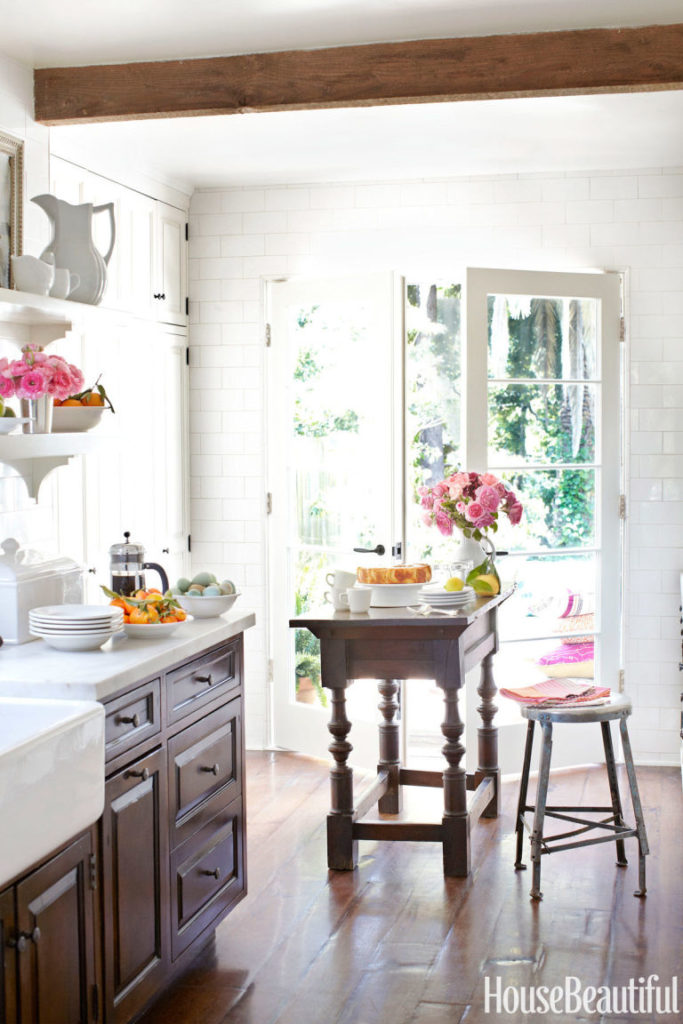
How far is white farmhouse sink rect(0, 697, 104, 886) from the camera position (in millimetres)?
2033

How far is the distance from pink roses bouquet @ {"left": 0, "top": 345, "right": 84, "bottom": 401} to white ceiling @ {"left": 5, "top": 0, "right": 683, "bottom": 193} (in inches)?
40.4

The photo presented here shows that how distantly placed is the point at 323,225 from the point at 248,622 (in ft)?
8.65

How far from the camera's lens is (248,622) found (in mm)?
3541

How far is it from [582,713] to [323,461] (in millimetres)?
2111

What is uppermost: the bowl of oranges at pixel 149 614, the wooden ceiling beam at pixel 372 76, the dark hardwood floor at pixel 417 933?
the wooden ceiling beam at pixel 372 76

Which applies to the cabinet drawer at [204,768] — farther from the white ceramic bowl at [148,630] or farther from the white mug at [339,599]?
the white mug at [339,599]

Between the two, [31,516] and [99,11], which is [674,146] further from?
[31,516]

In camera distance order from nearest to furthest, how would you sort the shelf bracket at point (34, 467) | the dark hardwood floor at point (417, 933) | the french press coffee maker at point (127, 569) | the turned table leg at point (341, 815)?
1. the dark hardwood floor at point (417, 933)
2. the french press coffee maker at point (127, 569)
3. the shelf bracket at point (34, 467)
4. the turned table leg at point (341, 815)

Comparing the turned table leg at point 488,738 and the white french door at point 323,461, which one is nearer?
the turned table leg at point 488,738

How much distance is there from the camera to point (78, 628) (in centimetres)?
298

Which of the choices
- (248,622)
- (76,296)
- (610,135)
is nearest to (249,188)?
(610,135)

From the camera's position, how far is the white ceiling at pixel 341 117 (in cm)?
343

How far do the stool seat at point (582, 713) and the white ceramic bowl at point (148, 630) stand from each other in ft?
4.40

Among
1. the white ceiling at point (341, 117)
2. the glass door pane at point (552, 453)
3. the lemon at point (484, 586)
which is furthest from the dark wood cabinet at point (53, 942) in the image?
the glass door pane at point (552, 453)
